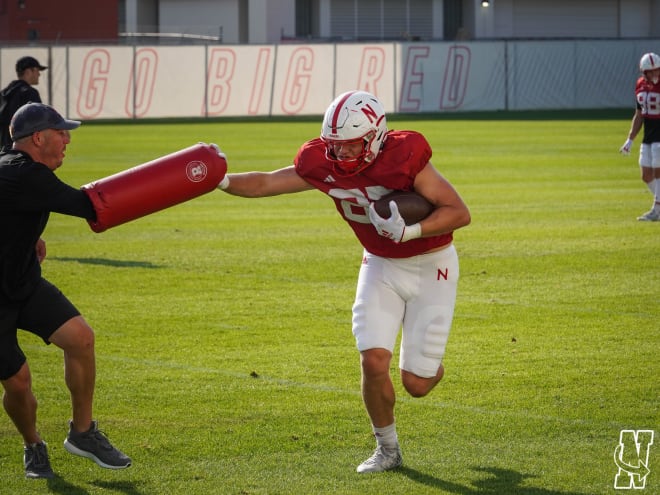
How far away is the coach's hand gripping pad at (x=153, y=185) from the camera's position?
6.18m

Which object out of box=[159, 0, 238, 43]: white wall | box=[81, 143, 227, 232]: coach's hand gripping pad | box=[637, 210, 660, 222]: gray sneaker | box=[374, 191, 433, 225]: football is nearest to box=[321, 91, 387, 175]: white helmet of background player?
box=[374, 191, 433, 225]: football

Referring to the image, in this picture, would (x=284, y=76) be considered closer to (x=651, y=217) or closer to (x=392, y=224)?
(x=651, y=217)

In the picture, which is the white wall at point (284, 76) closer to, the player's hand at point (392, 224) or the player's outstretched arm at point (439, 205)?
the player's outstretched arm at point (439, 205)

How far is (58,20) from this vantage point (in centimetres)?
5344

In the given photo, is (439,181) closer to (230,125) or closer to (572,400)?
(572,400)

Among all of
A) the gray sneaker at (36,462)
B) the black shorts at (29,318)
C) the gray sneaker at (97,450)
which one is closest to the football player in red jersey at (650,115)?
the gray sneaker at (97,450)

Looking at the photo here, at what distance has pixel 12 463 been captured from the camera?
20.9ft

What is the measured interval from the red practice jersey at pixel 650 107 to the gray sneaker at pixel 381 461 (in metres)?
11.2

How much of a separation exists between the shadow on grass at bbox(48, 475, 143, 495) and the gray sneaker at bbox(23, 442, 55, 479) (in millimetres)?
61

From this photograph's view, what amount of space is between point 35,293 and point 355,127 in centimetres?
198

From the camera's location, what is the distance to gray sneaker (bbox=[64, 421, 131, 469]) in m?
6.20

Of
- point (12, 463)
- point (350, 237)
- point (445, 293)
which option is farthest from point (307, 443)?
point (350, 237)

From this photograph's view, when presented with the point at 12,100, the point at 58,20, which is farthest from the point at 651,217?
the point at 58,20

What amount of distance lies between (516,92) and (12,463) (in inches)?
1444
